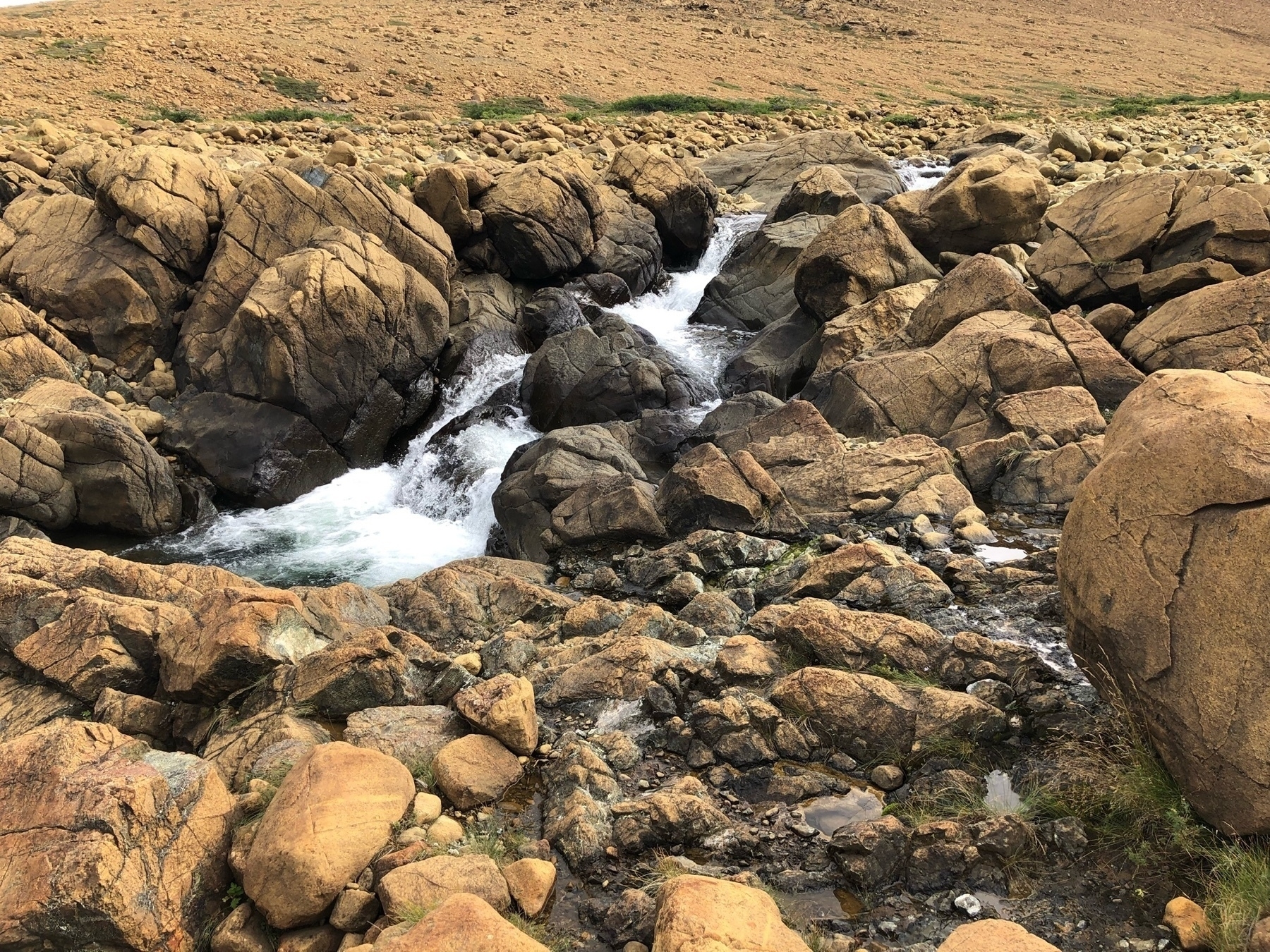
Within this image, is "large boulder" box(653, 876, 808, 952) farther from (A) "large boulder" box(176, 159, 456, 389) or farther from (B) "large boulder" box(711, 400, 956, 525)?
(A) "large boulder" box(176, 159, 456, 389)

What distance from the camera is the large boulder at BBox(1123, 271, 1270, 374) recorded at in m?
13.1

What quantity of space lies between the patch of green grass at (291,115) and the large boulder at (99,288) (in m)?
14.3

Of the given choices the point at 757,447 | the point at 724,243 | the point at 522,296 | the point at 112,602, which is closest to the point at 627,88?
the point at 724,243

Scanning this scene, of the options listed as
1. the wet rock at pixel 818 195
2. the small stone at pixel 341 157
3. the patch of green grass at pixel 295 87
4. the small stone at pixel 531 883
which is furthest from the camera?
the patch of green grass at pixel 295 87

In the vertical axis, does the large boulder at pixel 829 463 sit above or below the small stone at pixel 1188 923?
below

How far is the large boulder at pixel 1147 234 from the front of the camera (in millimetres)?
15508

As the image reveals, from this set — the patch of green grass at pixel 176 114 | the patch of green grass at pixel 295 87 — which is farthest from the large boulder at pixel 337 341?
the patch of green grass at pixel 295 87

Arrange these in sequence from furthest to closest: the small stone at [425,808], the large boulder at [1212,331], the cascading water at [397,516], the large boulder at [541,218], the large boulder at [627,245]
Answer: the large boulder at [627,245] < the large boulder at [541,218] < the cascading water at [397,516] < the large boulder at [1212,331] < the small stone at [425,808]

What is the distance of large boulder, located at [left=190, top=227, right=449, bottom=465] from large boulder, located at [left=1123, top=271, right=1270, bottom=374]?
41.1ft

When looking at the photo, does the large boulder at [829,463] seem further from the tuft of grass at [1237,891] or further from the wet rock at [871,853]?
the tuft of grass at [1237,891]

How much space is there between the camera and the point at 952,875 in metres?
5.93

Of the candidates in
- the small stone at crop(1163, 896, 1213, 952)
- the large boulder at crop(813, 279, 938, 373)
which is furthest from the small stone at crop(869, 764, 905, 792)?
the large boulder at crop(813, 279, 938, 373)

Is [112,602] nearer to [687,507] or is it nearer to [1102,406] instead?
[687,507]

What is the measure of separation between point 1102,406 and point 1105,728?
26.5ft
